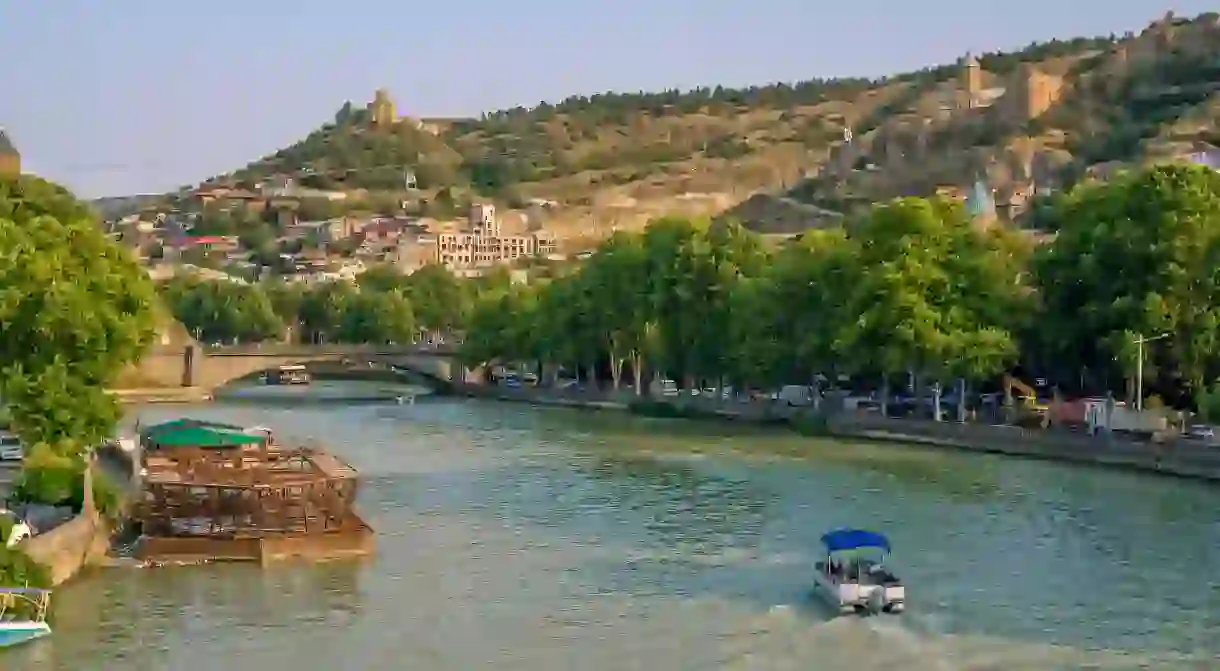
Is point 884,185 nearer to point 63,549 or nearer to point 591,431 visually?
point 591,431

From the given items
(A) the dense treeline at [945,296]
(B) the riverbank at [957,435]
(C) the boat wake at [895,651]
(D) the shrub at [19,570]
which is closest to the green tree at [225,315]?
(B) the riverbank at [957,435]

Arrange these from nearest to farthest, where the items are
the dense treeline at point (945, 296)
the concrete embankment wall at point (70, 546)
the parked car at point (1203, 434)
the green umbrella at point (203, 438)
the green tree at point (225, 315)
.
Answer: the concrete embankment wall at point (70, 546) → the green umbrella at point (203, 438) → the parked car at point (1203, 434) → the dense treeline at point (945, 296) → the green tree at point (225, 315)

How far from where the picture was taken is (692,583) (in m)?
34.7

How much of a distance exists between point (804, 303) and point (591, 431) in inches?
343

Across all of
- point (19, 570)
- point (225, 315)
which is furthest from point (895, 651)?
point (225, 315)

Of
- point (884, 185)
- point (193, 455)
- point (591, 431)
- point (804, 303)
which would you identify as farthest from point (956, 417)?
Answer: point (884, 185)

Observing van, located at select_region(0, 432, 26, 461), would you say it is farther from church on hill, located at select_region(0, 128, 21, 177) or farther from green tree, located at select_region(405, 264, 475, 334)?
green tree, located at select_region(405, 264, 475, 334)

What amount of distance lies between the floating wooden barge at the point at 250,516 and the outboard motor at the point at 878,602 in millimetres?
10449

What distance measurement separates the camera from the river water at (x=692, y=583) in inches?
1138

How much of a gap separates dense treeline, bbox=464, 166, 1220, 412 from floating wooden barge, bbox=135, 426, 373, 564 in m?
26.8

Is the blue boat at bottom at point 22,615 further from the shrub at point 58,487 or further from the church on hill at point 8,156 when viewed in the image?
the church on hill at point 8,156

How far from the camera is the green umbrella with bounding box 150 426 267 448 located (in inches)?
1921

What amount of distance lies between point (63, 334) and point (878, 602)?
19.7m

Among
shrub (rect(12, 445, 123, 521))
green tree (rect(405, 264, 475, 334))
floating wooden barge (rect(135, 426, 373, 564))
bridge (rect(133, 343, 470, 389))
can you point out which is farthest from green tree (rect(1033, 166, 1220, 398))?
green tree (rect(405, 264, 475, 334))
